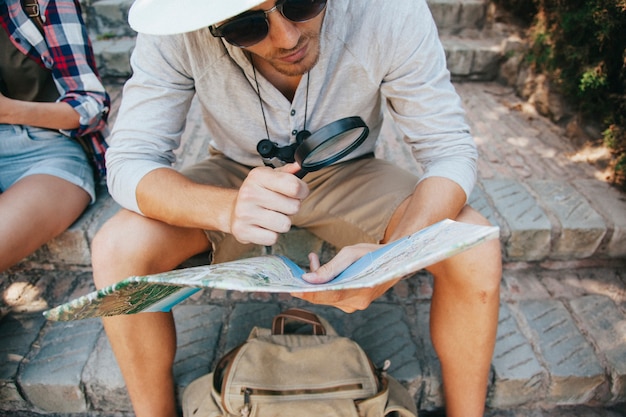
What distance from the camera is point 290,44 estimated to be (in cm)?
141

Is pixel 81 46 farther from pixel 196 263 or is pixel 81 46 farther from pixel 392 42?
pixel 392 42

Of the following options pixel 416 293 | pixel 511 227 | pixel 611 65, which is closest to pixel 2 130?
pixel 416 293

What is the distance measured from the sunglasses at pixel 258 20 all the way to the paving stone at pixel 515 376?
152cm

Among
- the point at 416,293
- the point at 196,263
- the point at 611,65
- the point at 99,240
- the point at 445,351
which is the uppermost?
the point at 611,65

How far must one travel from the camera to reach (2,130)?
2.03 m

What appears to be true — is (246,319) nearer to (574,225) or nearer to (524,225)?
(524,225)

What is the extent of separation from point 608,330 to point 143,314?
6.31 feet

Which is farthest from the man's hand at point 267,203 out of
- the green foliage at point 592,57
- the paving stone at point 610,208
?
the green foliage at point 592,57

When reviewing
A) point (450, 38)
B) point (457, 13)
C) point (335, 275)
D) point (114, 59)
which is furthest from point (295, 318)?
point (457, 13)

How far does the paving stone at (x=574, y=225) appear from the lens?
86.2 inches

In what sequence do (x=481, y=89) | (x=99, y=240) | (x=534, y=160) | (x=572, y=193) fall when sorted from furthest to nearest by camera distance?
(x=481, y=89) → (x=534, y=160) → (x=572, y=193) → (x=99, y=240)

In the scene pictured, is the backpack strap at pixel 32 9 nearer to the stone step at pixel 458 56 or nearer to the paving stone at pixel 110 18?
the stone step at pixel 458 56

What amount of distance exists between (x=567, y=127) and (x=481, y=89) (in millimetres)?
886

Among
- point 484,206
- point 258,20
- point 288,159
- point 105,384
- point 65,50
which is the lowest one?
point 105,384
